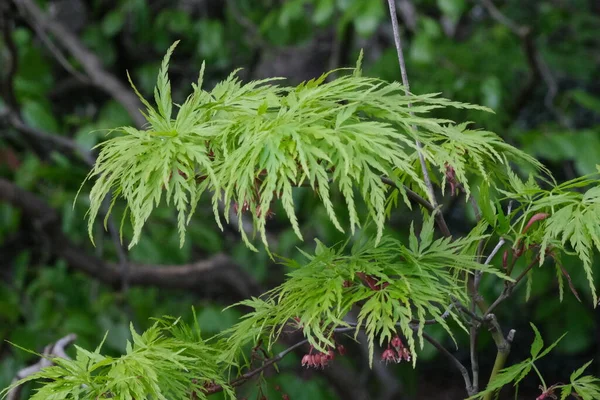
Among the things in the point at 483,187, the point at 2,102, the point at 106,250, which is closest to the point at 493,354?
the point at 106,250

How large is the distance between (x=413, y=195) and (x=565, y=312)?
217 cm

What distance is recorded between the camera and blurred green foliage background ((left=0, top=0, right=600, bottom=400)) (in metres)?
2.09

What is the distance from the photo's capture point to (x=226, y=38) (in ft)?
9.12

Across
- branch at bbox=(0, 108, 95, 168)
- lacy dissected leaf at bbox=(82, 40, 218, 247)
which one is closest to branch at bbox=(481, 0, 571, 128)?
branch at bbox=(0, 108, 95, 168)

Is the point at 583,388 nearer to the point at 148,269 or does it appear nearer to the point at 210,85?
the point at 148,269

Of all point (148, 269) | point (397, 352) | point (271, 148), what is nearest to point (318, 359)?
point (397, 352)

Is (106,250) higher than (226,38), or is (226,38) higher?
(226,38)

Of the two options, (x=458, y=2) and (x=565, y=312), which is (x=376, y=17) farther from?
(x=565, y=312)

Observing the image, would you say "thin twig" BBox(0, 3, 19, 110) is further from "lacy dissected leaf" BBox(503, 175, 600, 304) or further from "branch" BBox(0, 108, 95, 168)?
"lacy dissected leaf" BBox(503, 175, 600, 304)

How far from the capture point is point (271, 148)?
26.0 inches

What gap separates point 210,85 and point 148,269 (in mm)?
1029

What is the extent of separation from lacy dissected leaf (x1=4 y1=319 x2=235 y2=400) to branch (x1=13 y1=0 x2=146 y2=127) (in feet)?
5.17

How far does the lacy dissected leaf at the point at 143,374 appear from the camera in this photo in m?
0.72

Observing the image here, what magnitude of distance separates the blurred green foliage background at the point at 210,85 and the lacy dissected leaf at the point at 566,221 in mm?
1065
